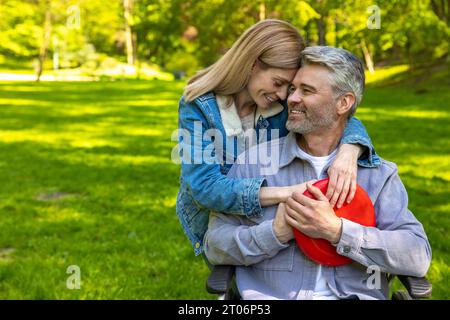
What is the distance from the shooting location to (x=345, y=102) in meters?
2.66

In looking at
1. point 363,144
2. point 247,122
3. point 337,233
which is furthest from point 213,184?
point 363,144

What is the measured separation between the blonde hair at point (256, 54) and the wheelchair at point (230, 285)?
32.6 inches

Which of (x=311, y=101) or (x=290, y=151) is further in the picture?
(x=290, y=151)

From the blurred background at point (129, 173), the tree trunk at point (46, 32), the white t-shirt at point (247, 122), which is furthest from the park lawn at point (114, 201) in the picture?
the tree trunk at point (46, 32)

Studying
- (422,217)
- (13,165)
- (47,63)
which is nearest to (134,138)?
(13,165)

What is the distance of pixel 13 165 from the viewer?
9.46 m

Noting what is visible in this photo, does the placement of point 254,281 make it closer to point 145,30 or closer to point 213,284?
point 213,284

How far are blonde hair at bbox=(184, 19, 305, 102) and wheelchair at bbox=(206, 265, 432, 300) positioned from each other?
828 millimetres

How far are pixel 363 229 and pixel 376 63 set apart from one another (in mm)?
45874

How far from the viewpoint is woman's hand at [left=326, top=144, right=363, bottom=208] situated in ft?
7.95

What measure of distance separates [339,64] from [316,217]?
0.69 metres

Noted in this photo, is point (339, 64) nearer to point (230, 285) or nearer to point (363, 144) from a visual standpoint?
point (363, 144)

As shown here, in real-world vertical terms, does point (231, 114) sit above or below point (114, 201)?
above

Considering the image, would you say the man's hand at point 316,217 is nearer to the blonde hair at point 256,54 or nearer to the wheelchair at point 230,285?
the wheelchair at point 230,285
